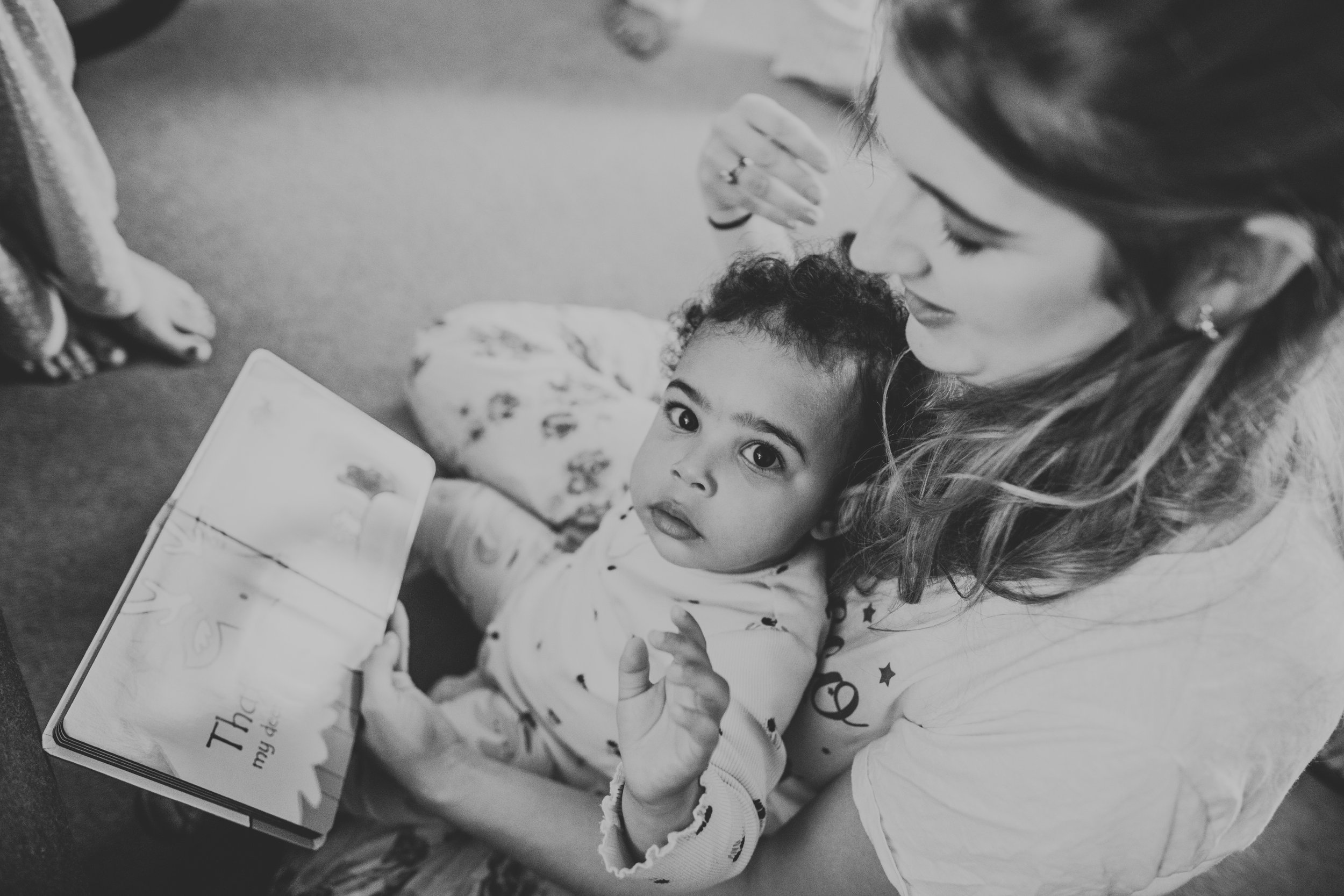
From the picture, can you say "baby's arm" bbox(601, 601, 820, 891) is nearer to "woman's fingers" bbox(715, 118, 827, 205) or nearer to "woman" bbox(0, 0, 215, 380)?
"woman's fingers" bbox(715, 118, 827, 205)

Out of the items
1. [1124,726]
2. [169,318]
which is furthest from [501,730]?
[169,318]

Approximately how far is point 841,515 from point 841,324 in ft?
0.61

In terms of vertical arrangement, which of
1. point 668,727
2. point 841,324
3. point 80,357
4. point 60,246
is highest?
point 841,324

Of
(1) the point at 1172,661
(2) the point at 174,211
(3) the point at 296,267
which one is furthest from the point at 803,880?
(2) the point at 174,211

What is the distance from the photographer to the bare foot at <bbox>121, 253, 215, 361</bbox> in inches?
50.0

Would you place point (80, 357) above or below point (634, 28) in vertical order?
below

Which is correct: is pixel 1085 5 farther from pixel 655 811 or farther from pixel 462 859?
pixel 462 859

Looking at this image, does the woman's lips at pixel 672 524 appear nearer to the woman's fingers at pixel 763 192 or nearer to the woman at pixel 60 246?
the woman's fingers at pixel 763 192

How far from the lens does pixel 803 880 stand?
0.71 m

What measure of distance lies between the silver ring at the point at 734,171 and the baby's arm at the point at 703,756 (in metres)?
0.49

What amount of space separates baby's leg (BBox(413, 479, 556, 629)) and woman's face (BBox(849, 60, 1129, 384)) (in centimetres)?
70

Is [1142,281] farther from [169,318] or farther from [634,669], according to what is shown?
[169,318]

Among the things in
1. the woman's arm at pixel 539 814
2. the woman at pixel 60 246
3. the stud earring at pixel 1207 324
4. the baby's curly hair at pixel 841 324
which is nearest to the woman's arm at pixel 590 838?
the woman's arm at pixel 539 814

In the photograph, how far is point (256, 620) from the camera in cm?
80
